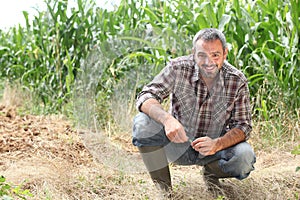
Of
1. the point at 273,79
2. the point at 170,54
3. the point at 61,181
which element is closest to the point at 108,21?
the point at 170,54

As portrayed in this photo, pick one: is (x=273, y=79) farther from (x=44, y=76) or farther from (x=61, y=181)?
(x=44, y=76)

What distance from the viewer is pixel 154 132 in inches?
98.9

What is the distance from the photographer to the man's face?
2.41 meters

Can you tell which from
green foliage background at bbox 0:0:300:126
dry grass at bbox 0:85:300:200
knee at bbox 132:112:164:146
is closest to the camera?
knee at bbox 132:112:164:146

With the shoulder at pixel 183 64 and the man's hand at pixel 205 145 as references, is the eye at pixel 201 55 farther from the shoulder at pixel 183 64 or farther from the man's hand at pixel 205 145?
the man's hand at pixel 205 145

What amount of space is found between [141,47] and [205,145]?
2.23m

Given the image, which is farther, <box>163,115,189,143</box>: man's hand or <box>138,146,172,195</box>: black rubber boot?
<box>138,146,172,195</box>: black rubber boot

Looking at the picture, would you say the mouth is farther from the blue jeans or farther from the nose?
the blue jeans

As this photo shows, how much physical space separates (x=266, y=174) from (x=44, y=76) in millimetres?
3122

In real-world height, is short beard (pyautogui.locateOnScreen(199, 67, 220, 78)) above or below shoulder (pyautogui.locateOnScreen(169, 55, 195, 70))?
below

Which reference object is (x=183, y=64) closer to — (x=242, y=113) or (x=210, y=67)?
(x=210, y=67)

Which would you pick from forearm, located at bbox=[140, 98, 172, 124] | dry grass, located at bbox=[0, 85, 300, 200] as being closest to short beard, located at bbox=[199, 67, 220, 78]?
forearm, located at bbox=[140, 98, 172, 124]

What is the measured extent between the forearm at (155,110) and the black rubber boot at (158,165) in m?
0.18

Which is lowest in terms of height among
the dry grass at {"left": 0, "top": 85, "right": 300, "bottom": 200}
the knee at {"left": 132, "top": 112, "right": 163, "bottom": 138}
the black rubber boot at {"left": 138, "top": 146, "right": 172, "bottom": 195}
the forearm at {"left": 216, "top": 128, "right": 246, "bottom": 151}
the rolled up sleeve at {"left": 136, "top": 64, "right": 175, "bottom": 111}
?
the dry grass at {"left": 0, "top": 85, "right": 300, "bottom": 200}
